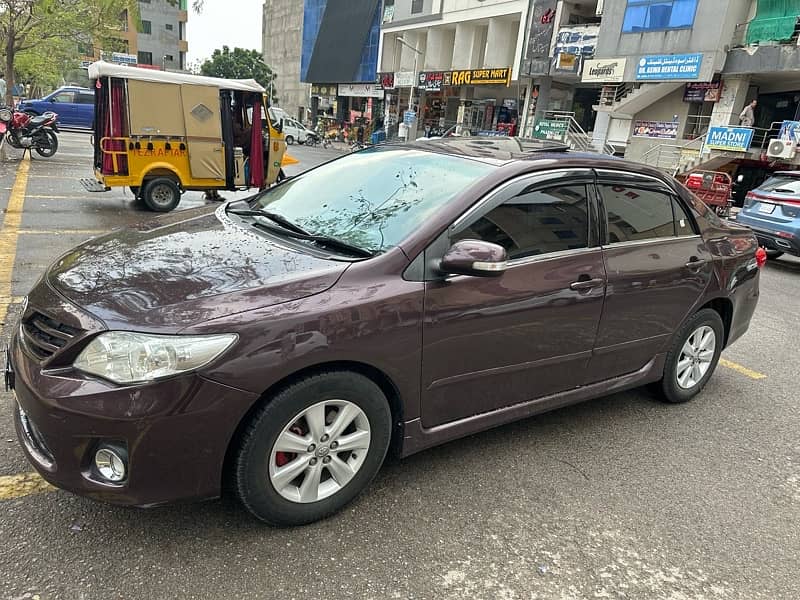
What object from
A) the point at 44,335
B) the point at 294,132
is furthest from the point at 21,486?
the point at 294,132

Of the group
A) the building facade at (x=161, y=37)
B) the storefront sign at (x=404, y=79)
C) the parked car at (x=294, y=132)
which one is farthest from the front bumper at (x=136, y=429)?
the building facade at (x=161, y=37)

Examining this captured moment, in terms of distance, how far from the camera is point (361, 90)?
49781mm

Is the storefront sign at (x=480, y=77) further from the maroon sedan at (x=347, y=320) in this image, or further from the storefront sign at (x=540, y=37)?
the maroon sedan at (x=347, y=320)

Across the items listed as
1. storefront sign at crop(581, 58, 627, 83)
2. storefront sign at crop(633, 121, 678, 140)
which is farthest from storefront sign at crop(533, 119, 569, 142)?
storefront sign at crop(633, 121, 678, 140)

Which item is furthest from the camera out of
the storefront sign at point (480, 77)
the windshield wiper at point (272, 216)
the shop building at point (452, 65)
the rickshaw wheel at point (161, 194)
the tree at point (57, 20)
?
the shop building at point (452, 65)

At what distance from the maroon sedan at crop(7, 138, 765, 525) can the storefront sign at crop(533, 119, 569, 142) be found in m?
28.1

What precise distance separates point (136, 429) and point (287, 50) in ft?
272

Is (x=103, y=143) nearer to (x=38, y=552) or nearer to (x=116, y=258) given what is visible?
(x=116, y=258)

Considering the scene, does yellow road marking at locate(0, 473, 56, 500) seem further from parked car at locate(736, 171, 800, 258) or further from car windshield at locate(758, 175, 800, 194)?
car windshield at locate(758, 175, 800, 194)

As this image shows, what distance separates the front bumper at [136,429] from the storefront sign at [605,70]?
1139 inches

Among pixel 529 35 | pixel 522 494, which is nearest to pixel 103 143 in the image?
pixel 522 494

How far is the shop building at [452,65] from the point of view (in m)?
35.8

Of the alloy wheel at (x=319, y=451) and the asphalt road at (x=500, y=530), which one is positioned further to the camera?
the alloy wheel at (x=319, y=451)

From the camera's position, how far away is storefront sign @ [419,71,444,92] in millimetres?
39766
